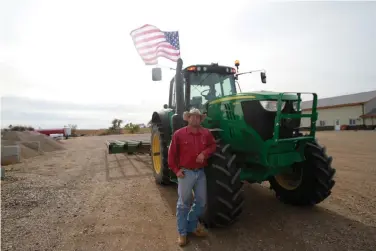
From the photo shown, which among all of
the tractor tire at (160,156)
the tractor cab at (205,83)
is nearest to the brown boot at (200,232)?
the tractor tire at (160,156)

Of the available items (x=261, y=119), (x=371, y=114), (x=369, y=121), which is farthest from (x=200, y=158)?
(x=369, y=121)

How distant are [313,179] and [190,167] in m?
2.09

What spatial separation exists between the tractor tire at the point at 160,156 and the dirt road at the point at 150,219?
23 cm

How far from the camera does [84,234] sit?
3447 mm

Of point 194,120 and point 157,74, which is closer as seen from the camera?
point 194,120

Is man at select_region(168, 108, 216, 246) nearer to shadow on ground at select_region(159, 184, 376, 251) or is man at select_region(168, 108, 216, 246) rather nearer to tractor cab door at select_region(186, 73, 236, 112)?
shadow on ground at select_region(159, 184, 376, 251)

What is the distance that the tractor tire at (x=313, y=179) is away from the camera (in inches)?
155

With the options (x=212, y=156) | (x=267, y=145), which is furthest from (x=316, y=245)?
(x=212, y=156)

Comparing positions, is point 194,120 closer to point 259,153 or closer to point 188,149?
point 188,149

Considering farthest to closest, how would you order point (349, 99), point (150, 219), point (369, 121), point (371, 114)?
point (349, 99) → point (369, 121) → point (371, 114) → point (150, 219)

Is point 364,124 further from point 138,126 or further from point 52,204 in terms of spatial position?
point 52,204

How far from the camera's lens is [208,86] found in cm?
531

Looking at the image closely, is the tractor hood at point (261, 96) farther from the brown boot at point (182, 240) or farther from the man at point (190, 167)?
the brown boot at point (182, 240)

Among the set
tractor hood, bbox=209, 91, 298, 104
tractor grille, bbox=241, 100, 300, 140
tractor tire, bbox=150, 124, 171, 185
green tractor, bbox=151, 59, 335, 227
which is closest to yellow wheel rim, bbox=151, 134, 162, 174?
tractor tire, bbox=150, 124, 171, 185
